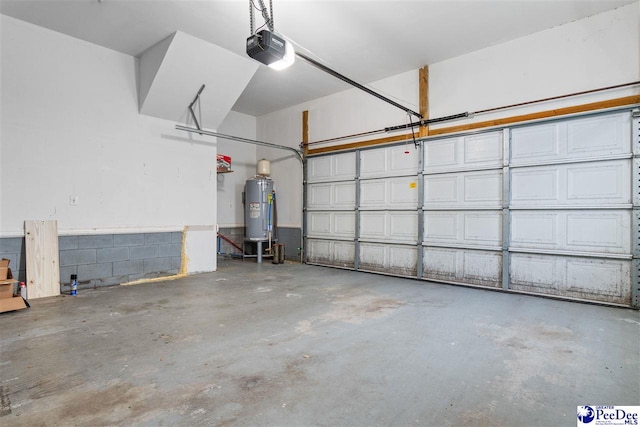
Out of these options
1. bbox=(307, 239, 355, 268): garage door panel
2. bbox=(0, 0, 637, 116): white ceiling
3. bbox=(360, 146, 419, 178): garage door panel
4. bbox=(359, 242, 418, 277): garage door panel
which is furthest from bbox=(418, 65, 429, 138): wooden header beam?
bbox=(307, 239, 355, 268): garage door panel

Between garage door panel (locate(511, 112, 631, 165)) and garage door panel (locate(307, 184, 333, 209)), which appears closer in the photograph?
garage door panel (locate(511, 112, 631, 165))

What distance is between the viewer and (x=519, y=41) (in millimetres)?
4660

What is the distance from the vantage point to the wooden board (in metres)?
4.18

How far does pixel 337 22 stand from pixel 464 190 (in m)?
3.12

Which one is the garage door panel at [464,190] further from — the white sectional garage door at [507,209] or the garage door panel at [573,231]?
the garage door panel at [573,231]

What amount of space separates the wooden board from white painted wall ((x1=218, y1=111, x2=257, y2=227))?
366cm

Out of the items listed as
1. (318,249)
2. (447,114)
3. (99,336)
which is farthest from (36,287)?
(447,114)

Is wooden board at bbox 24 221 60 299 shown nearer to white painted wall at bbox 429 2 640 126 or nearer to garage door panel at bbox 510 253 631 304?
white painted wall at bbox 429 2 640 126

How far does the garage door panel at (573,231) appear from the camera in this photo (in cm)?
395

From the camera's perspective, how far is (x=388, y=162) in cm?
599

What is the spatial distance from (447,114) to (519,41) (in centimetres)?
133

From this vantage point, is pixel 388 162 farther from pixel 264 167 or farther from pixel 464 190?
pixel 264 167

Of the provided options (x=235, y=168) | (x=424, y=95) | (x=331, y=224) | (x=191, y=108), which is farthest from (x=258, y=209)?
(x=424, y=95)

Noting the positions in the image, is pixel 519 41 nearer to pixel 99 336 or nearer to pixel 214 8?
pixel 214 8
